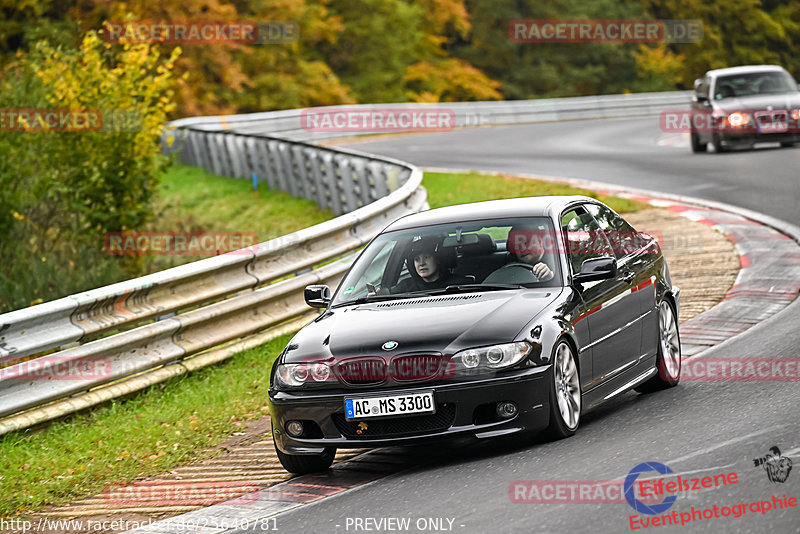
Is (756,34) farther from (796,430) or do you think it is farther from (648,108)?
(796,430)

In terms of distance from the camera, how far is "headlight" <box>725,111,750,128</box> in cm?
2530

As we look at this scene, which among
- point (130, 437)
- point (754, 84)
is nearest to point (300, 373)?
point (130, 437)

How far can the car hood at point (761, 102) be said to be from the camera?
82.3 feet

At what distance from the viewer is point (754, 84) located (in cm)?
2617

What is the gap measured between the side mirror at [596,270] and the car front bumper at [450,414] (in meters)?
0.95

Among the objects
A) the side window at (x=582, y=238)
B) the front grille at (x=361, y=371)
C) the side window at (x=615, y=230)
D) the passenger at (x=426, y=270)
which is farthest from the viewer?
the side window at (x=615, y=230)

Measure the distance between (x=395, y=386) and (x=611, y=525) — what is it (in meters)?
1.77

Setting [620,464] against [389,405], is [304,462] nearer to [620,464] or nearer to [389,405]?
[389,405]

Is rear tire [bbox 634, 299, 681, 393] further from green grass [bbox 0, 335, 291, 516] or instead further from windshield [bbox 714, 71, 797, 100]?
windshield [bbox 714, 71, 797, 100]

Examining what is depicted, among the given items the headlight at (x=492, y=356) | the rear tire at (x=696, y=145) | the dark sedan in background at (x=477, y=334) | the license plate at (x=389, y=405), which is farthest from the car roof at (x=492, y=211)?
the rear tire at (x=696, y=145)

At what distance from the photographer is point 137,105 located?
18.1m

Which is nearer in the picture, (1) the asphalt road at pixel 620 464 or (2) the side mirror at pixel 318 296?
(1) the asphalt road at pixel 620 464

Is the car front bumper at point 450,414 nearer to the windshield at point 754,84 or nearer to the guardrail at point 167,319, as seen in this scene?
the guardrail at point 167,319

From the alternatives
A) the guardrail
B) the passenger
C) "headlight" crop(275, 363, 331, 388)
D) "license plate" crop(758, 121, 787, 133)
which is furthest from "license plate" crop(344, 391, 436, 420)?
"license plate" crop(758, 121, 787, 133)
